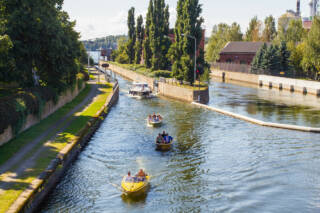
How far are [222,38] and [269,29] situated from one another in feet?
63.7

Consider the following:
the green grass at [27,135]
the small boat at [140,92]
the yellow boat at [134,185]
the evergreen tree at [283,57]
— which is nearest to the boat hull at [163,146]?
the yellow boat at [134,185]

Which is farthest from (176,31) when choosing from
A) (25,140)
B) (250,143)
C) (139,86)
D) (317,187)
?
(317,187)

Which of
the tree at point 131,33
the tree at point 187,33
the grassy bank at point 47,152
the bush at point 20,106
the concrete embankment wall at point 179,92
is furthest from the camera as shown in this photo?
the tree at point 131,33

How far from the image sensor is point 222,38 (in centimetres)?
15075

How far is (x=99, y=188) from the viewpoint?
25.0 m

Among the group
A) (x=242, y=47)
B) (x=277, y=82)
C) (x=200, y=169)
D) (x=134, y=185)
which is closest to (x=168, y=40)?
(x=277, y=82)

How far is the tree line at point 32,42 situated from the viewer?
3556 cm

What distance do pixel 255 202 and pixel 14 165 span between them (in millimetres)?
16933

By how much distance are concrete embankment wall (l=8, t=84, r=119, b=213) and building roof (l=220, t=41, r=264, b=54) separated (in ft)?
326

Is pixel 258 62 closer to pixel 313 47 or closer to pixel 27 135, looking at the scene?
pixel 313 47

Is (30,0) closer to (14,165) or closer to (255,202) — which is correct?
(14,165)

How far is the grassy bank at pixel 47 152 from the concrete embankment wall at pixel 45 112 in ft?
8.60

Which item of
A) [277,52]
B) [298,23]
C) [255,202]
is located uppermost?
[298,23]

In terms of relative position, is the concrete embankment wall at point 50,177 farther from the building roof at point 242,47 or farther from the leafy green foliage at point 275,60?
the building roof at point 242,47
